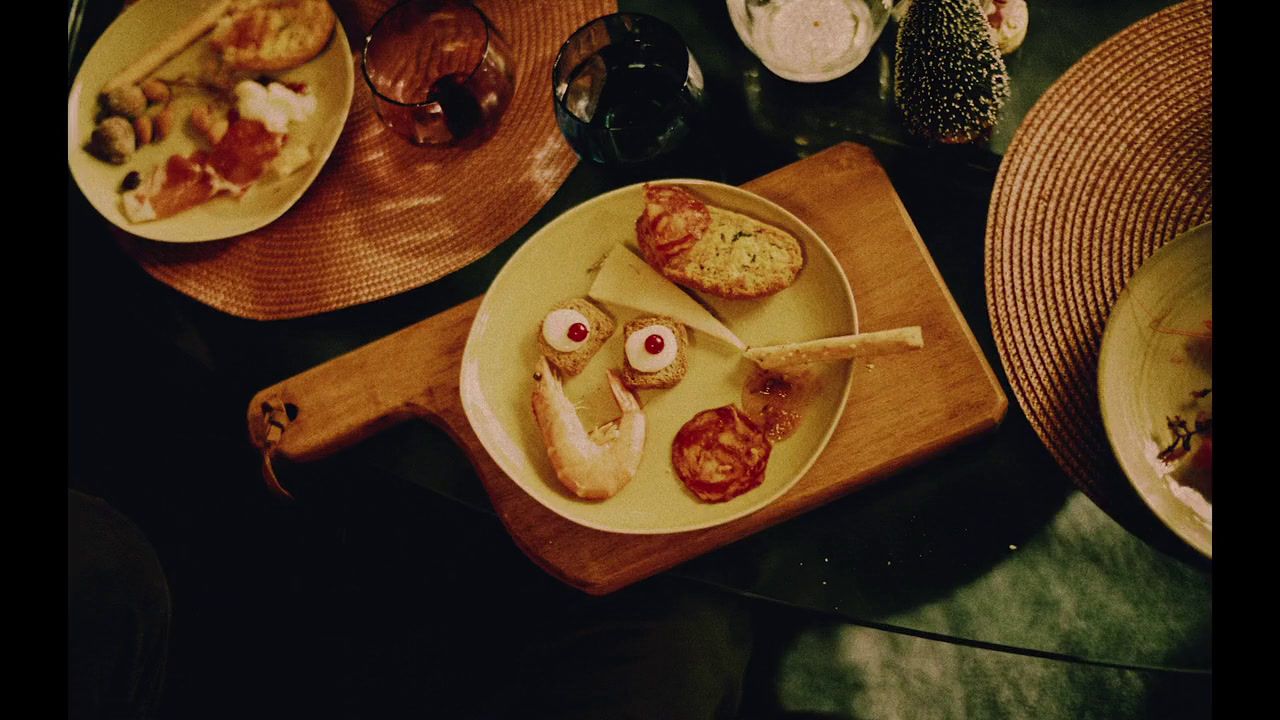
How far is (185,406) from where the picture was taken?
1.58 m

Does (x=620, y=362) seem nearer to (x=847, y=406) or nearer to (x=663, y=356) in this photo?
(x=663, y=356)

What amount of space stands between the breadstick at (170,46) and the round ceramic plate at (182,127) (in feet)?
0.04

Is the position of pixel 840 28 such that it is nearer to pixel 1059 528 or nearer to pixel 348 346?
pixel 1059 528

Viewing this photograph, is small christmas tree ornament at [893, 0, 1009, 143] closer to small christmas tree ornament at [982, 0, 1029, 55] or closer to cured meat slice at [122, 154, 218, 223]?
small christmas tree ornament at [982, 0, 1029, 55]

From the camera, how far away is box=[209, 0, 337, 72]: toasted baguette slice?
1.25m

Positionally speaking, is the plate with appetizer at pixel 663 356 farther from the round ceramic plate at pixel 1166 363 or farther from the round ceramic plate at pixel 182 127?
the round ceramic plate at pixel 182 127

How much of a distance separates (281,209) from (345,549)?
68 cm

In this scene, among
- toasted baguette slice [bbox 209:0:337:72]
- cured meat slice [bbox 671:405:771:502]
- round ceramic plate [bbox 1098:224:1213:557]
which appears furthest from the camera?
toasted baguette slice [bbox 209:0:337:72]

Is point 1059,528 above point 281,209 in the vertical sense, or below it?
below

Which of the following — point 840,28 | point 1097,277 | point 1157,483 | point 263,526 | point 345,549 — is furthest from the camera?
point 263,526

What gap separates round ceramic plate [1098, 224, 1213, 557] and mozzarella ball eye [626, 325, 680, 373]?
1.79 feet

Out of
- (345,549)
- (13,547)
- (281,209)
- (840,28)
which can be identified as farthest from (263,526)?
(840,28)

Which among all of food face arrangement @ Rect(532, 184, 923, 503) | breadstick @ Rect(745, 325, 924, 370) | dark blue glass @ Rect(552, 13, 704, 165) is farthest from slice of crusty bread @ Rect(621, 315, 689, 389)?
dark blue glass @ Rect(552, 13, 704, 165)

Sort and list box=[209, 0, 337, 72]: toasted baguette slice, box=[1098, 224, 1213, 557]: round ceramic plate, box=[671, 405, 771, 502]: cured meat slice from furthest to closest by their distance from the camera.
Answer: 1. box=[209, 0, 337, 72]: toasted baguette slice
2. box=[671, 405, 771, 502]: cured meat slice
3. box=[1098, 224, 1213, 557]: round ceramic plate
